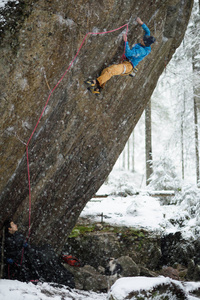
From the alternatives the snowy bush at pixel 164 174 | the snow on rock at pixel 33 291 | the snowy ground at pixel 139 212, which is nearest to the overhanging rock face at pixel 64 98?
the snow on rock at pixel 33 291

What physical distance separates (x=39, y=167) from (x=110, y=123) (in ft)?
6.87

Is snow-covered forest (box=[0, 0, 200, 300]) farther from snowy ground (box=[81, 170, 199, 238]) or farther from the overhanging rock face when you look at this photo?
the overhanging rock face

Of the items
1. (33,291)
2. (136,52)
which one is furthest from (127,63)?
(33,291)

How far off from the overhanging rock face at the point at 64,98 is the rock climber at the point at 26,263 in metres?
0.35

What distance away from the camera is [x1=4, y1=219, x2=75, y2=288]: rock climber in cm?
455

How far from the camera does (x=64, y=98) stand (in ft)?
16.5

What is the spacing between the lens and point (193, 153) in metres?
14.4

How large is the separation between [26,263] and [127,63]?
4.82m

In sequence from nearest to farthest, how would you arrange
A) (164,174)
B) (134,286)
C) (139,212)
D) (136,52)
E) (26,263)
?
(134,286)
(26,263)
(136,52)
(139,212)
(164,174)

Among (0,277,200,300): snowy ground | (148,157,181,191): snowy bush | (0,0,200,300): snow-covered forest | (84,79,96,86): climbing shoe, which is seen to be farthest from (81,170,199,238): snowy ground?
(84,79,96,86): climbing shoe

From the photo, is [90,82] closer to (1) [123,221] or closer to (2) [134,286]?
(2) [134,286]

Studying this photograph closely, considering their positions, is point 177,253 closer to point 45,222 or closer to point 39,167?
point 45,222

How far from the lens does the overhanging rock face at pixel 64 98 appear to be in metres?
4.20

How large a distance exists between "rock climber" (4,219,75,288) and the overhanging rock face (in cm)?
35
